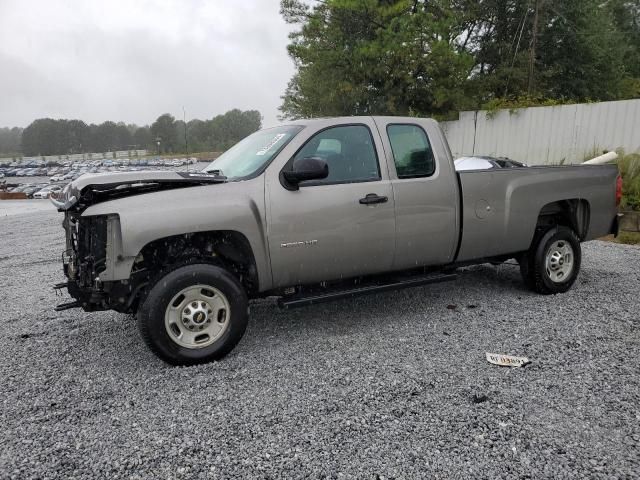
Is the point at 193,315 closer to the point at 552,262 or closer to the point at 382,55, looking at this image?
the point at 552,262

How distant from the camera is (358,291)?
3994 mm

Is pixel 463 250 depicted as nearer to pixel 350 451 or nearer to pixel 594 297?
pixel 594 297

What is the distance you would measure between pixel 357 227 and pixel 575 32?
65.9 ft

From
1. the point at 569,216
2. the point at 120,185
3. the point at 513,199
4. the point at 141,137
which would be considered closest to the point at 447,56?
the point at 569,216

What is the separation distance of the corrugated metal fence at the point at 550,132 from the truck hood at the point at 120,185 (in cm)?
1010

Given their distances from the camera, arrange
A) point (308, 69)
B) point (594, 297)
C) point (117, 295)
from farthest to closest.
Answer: point (308, 69)
point (594, 297)
point (117, 295)

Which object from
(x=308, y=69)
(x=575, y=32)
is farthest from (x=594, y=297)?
(x=575, y=32)

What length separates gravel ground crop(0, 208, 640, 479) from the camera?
2434mm

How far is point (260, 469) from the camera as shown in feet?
7.79

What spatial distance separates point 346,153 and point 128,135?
150m

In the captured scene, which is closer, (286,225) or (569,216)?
(286,225)

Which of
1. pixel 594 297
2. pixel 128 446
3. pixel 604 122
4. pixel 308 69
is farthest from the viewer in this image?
pixel 308 69

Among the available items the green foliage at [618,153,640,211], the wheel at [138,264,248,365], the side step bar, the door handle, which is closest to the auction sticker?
the side step bar

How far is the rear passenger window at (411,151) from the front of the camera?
4.22 m
